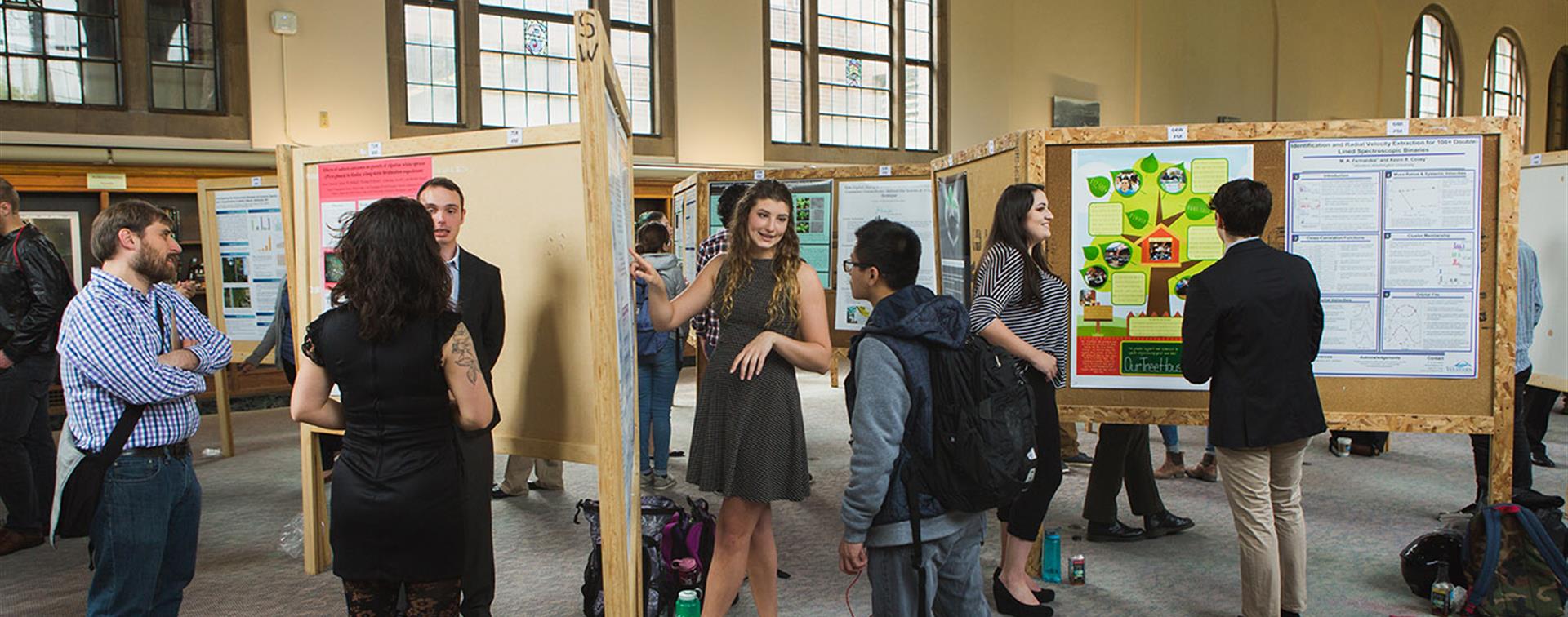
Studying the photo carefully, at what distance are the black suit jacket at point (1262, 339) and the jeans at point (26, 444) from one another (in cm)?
473

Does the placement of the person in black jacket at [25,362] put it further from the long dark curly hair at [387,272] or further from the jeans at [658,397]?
the long dark curly hair at [387,272]

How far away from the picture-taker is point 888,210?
237 inches

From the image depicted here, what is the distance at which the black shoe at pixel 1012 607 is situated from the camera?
3443 mm

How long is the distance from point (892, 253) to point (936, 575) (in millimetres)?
779

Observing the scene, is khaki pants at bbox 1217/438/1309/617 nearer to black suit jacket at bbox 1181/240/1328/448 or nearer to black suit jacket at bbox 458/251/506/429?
black suit jacket at bbox 1181/240/1328/448

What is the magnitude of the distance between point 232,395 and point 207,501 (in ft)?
11.7

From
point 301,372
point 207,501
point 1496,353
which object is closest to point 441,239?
point 301,372

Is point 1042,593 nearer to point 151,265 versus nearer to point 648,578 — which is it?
point 648,578

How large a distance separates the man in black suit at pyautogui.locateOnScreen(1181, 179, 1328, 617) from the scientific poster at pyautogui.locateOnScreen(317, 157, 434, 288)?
100 inches

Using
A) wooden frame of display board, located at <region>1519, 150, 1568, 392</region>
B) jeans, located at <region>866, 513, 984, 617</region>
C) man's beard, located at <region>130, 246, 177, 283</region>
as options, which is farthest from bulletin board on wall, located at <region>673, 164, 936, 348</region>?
man's beard, located at <region>130, 246, 177, 283</region>

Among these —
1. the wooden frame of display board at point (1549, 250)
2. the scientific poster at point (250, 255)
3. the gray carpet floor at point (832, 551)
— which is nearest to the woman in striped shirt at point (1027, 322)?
the gray carpet floor at point (832, 551)

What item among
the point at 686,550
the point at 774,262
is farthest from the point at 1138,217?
the point at 686,550

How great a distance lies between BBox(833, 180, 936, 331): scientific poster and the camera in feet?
19.4

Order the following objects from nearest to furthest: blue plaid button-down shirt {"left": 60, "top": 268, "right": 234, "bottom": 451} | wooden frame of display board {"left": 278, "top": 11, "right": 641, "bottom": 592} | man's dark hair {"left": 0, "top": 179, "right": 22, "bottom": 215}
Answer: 1. blue plaid button-down shirt {"left": 60, "top": 268, "right": 234, "bottom": 451}
2. wooden frame of display board {"left": 278, "top": 11, "right": 641, "bottom": 592}
3. man's dark hair {"left": 0, "top": 179, "right": 22, "bottom": 215}
